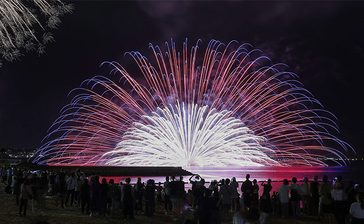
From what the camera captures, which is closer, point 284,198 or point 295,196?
point 284,198

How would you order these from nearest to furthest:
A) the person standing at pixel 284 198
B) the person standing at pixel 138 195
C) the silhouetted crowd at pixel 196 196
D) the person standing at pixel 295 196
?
the silhouetted crowd at pixel 196 196 < the person standing at pixel 284 198 < the person standing at pixel 295 196 < the person standing at pixel 138 195

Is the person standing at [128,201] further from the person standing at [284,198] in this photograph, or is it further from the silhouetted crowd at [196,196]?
the person standing at [284,198]

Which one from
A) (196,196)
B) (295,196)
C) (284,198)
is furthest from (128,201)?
(295,196)

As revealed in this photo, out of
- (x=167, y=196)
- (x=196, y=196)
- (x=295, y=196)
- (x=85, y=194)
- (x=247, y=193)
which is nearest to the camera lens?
(x=196, y=196)

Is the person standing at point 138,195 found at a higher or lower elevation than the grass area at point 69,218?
higher

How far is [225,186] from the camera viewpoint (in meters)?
18.3

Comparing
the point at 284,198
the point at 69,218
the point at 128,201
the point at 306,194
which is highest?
the point at 306,194

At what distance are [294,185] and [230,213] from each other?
2891 millimetres

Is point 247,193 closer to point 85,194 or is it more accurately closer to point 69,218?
point 85,194

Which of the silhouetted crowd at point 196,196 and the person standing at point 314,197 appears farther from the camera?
the person standing at point 314,197

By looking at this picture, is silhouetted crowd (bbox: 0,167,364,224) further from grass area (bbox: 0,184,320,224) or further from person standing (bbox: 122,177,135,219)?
grass area (bbox: 0,184,320,224)

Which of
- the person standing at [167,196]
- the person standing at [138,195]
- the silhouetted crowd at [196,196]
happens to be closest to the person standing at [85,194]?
the silhouetted crowd at [196,196]

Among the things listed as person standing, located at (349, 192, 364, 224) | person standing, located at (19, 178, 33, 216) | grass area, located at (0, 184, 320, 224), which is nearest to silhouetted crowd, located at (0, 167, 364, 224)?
person standing, located at (19, 178, 33, 216)

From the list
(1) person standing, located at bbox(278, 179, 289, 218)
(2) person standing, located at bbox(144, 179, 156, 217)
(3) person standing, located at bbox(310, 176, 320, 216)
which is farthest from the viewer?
(3) person standing, located at bbox(310, 176, 320, 216)
